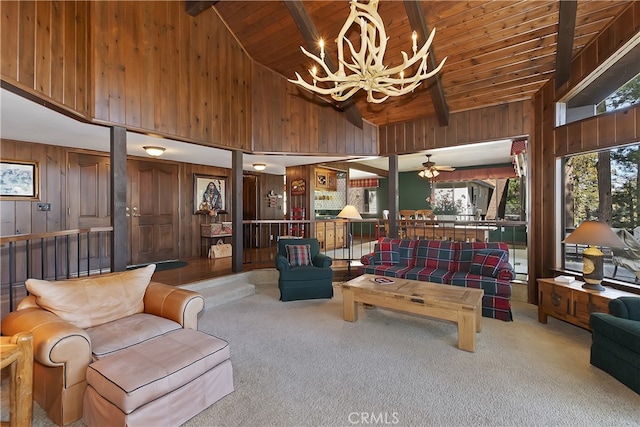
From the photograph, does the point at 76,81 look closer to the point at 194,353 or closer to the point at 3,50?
the point at 3,50

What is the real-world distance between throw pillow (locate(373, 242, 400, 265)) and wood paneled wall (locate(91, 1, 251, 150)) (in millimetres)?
2834

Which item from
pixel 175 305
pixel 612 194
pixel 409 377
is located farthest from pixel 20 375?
pixel 612 194

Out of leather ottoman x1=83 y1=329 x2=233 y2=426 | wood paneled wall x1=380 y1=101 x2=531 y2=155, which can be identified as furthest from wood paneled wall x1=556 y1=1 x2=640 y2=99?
leather ottoman x1=83 y1=329 x2=233 y2=426

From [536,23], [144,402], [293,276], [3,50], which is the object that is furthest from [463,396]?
[3,50]

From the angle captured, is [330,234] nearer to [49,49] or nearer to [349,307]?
[349,307]

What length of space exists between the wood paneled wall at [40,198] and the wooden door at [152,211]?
102 centimetres

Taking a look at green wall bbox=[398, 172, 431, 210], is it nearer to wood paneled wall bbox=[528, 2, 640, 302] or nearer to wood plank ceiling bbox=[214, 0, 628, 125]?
wood plank ceiling bbox=[214, 0, 628, 125]

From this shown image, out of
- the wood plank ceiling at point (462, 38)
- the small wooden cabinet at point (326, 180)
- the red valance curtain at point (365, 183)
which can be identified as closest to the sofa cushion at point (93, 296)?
the wood plank ceiling at point (462, 38)

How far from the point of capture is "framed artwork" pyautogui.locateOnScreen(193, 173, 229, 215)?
6663mm

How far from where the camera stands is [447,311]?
285 cm

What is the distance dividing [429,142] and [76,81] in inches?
197

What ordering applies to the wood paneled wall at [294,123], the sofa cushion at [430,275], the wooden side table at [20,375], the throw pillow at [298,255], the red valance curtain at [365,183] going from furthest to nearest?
the red valance curtain at [365,183]
the wood paneled wall at [294,123]
the throw pillow at [298,255]
the sofa cushion at [430,275]
the wooden side table at [20,375]

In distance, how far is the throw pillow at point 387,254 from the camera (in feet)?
15.1

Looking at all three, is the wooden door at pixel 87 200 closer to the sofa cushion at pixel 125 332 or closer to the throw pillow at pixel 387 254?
the sofa cushion at pixel 125 332
